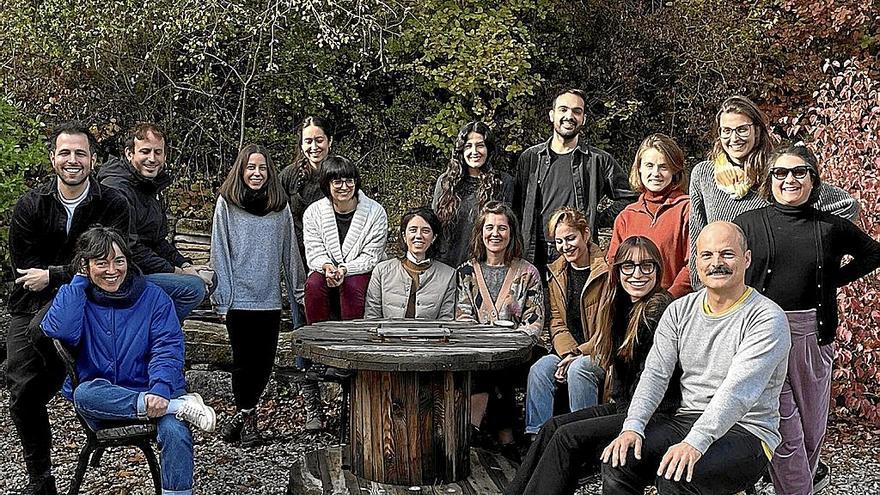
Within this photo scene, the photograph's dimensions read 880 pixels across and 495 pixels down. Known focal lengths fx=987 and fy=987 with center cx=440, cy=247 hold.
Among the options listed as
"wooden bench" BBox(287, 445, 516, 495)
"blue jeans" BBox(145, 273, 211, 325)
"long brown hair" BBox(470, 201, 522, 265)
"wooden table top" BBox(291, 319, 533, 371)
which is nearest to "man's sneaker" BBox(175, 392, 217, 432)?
"wooden table top" BBox(291, 319, 533, 371)

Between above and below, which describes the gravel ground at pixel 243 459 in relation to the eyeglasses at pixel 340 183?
below

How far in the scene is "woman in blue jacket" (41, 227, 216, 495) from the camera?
4574 millimetres

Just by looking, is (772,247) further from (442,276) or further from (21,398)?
(21,398)

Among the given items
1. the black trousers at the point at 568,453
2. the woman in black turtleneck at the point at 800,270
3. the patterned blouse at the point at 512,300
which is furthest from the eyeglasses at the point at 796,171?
the patterned blouse at the point at 512,300

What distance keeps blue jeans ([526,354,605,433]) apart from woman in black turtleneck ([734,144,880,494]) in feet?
3.02

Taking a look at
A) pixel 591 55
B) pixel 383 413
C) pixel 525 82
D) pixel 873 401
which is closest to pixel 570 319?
pixel 383 413

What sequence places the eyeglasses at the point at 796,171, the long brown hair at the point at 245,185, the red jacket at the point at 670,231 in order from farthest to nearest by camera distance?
the long brown hair at the point at 245,185
the red jacket at the point at 670,231
the eyeglasses at the point at 796,171

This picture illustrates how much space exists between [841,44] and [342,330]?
6620 mm

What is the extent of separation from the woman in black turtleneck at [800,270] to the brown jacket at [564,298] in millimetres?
897

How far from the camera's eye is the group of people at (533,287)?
4008 mm

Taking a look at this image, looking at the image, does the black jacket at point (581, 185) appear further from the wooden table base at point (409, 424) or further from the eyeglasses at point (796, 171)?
the eyeglasses at point (796, 171)

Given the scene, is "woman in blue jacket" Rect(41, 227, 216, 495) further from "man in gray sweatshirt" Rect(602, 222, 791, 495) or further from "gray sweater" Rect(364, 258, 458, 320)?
"man in gray sweatshirt" Rect(602, 222, 791, 495)

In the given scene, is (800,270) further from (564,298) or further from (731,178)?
(564,298)

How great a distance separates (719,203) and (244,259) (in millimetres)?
2728
